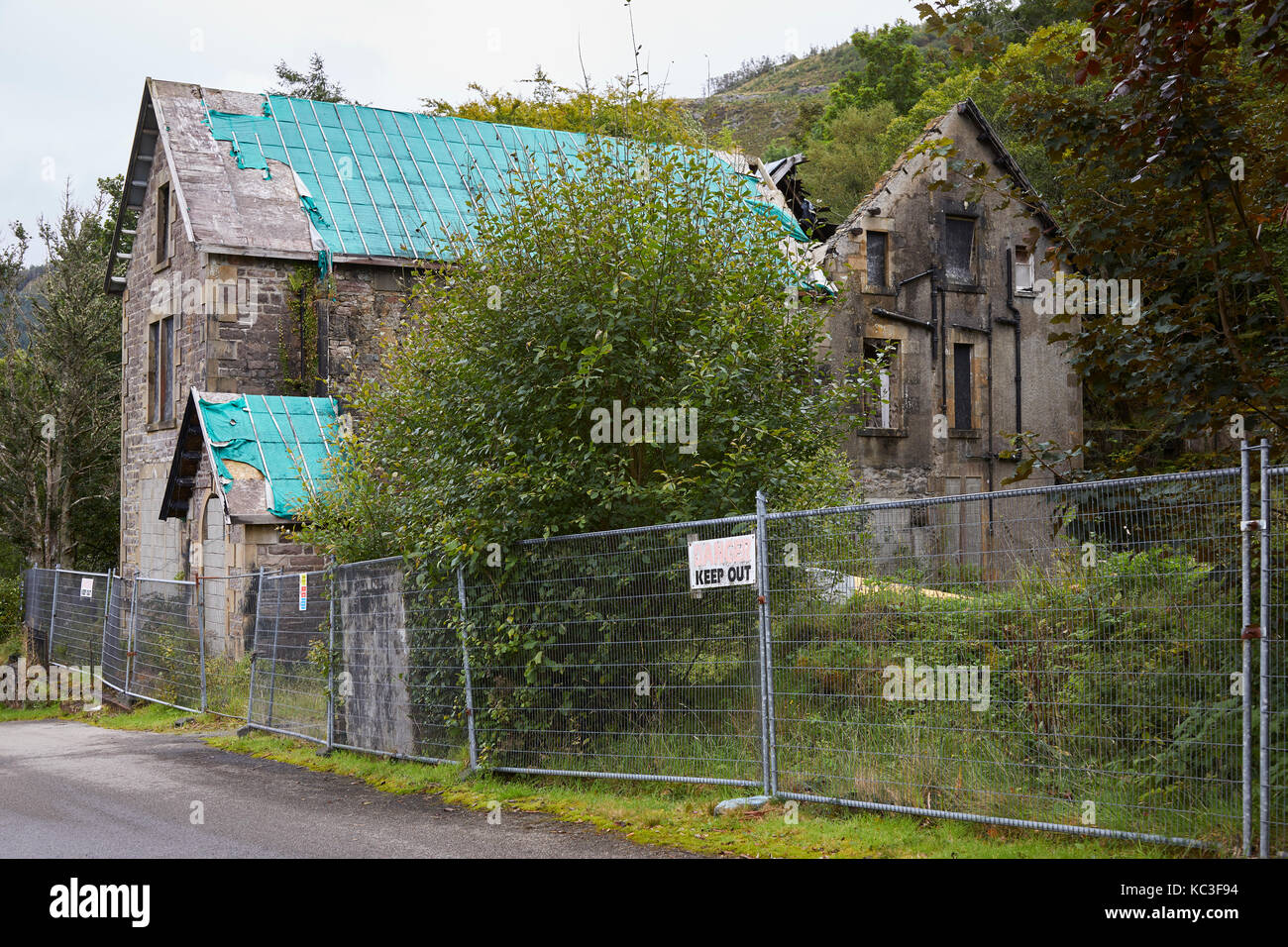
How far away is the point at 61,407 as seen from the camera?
32844 millimetres

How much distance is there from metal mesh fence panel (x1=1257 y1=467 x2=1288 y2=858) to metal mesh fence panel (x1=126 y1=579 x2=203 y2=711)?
579 inches

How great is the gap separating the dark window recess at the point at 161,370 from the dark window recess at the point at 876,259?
14.1 meters

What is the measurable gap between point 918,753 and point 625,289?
171 inches

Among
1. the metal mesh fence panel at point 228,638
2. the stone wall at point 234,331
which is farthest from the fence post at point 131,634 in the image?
the stone wall at point 234,331

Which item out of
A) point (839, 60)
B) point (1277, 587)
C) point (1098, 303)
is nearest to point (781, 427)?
point (1098, 303)

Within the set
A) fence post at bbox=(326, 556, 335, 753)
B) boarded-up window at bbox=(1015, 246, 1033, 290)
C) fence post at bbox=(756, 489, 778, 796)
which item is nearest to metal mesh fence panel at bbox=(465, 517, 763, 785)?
fence post at bbox=(756, 489, 778, 796)

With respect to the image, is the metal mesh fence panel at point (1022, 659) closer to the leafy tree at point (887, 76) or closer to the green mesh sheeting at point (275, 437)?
the green mesh sheeting at point (275, 437)

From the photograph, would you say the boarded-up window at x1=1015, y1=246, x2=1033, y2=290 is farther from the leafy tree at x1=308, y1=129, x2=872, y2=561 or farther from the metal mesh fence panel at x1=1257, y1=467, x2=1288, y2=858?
the metal mesh fence panel at x1=1257, y1=467, x2=1288, y2=858

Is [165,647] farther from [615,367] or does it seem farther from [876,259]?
[876,259]

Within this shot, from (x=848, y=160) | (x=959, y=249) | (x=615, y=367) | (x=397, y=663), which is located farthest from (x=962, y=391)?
(x=848, y=160)

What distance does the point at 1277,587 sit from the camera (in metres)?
5.76

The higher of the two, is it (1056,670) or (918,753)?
(1056,670)

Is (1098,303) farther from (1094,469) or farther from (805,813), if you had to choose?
A: (805,813)

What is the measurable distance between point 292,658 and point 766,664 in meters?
7.87
